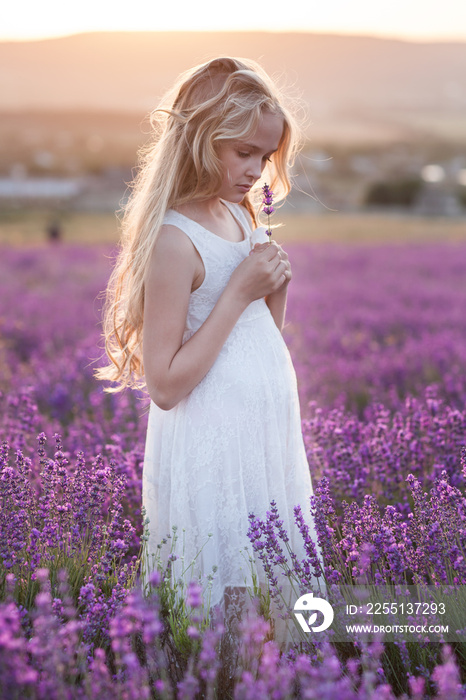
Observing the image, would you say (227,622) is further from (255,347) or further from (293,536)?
(255,347)

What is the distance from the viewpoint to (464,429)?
2.97 m

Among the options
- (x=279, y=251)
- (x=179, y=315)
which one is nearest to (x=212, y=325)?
(x=179, y=315)

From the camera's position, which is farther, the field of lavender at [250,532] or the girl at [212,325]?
the girl at [212,325]

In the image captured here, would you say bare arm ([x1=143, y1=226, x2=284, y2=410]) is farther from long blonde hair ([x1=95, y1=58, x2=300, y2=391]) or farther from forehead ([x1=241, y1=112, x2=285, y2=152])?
forehead ([x1=241, y1=112, x2=285, y2=152])

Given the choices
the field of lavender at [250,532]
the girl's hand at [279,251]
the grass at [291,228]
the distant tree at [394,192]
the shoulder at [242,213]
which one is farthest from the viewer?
the distant tree at [394,192]

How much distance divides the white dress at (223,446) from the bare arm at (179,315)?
3.4 inches

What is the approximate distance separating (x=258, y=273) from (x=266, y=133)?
45 centimetres

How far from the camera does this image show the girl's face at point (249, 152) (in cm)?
206

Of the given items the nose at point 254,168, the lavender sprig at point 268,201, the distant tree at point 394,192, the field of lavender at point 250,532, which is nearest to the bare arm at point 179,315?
the lavender sprig at point 268,201
